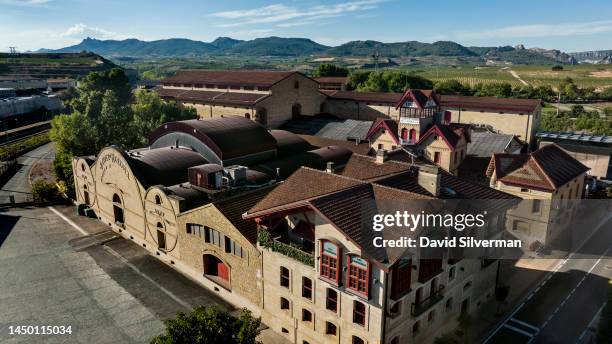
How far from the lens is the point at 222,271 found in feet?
128

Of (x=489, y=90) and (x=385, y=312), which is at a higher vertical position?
(x=489, y=90)

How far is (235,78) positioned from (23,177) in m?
44.0

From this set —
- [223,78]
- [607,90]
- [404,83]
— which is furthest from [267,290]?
[607,90]

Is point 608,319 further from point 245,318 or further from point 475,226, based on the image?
point 245,318

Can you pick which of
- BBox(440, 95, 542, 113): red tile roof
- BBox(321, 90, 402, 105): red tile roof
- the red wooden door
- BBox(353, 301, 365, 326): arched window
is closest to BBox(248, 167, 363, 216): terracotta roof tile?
BBox(353, 301, 365, 326): arched window

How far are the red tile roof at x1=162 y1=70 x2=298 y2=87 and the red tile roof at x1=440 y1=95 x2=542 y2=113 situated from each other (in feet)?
109

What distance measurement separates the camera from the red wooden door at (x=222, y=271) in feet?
127

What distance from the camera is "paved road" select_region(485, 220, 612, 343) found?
3284cm

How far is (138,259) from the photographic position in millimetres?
45406

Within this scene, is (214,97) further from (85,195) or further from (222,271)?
(222,271)

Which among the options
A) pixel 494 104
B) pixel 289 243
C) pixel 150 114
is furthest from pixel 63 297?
pixel 494 104

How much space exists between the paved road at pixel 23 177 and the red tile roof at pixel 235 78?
31.9m

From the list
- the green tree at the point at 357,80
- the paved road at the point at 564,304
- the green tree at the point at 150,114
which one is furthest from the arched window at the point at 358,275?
the green tree at the point at 357,80

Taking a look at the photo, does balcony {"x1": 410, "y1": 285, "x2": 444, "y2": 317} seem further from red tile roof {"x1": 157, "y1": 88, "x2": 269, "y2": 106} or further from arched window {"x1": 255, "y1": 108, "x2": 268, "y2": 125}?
red tile roof {"x1": 157, "y1": 88, "x2": 269, "y2": 106}
